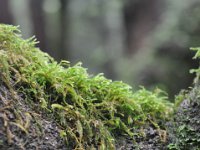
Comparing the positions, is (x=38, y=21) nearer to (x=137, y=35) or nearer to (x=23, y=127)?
(x=137, y=35)

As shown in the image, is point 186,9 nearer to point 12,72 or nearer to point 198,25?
point 198,25

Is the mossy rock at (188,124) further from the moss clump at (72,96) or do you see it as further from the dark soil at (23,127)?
the dark soil at (23,127)

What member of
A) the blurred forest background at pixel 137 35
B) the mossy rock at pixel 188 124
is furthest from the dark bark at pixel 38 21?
the mossy rock at pixel 188 124

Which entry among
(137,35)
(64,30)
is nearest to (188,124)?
(137,35)

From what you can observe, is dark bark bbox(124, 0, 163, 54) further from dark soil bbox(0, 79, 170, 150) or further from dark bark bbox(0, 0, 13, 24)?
dark soil bbox(0, 79, 170, 150)

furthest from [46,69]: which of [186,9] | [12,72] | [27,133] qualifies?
[186,9]

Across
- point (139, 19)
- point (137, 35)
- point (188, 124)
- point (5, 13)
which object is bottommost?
point (188, 124)
